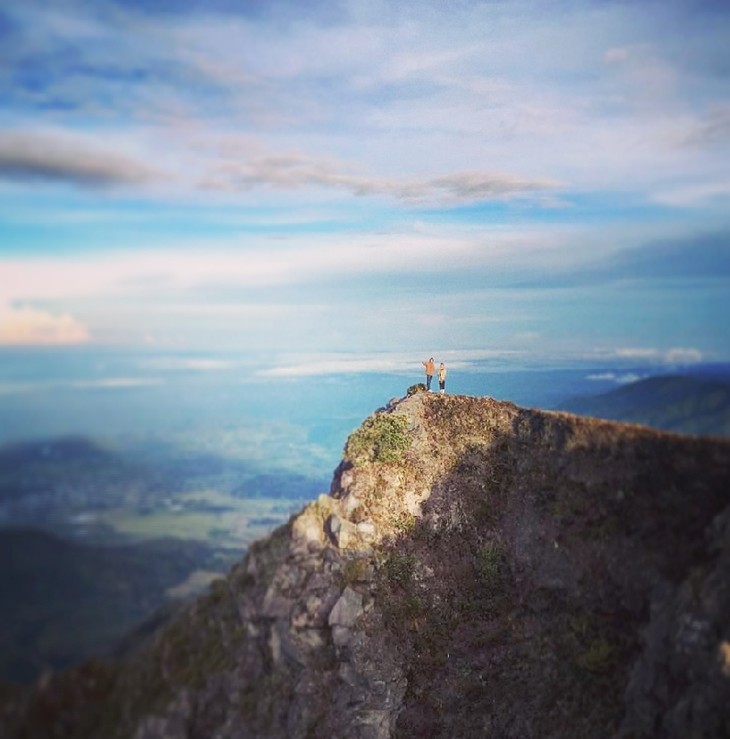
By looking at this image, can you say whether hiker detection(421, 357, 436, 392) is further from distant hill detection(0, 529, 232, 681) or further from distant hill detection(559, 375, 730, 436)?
distant hill detection(0, 529, 232, 681)

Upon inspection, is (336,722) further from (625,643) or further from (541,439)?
(541,439)

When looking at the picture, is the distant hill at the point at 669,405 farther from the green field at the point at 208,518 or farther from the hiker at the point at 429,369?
the green field at the point at 208,518

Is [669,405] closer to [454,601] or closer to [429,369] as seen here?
[429,369]

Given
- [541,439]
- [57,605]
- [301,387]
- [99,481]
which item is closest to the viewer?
[57,605]

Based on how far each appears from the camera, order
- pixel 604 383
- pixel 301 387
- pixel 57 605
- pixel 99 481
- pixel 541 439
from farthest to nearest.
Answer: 1. pixel 301 387
2. pixel 604 383
3. pixel 541 439
4. pixel 99 481
5. pixel 57 605

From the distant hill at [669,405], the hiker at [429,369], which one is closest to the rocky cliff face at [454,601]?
the distant hill at [669,405]

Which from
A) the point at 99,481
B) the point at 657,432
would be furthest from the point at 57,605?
the point at 657,432
